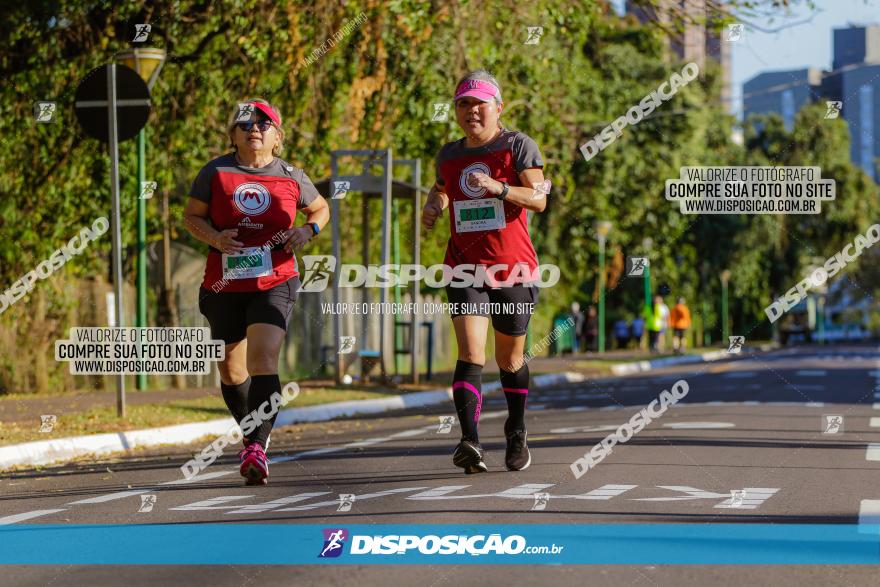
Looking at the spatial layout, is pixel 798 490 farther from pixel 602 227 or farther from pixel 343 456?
pixel 602 227

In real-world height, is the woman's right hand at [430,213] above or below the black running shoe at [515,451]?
above

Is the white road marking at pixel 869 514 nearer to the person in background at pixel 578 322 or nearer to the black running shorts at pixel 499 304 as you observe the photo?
the black running shorts at pixel 499 304

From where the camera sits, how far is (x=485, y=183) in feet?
25.8

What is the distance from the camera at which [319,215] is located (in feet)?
28.4

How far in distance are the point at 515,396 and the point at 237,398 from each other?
5.37 feet

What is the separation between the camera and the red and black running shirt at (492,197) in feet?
26.9

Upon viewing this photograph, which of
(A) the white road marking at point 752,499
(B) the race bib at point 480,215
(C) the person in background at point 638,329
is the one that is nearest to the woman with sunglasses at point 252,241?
(B) the race bib at point 480,215

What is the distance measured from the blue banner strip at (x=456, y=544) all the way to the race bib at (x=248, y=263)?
204cm

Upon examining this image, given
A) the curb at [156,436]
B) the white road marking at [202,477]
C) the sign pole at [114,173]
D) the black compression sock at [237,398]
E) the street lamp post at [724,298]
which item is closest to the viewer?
the black compression sock at [237,398]

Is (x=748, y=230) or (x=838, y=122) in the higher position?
(x=838, y=122)

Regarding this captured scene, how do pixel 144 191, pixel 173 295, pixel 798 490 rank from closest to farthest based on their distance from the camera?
pixel 798 490 → pixel 144 191 → pixel 173 295

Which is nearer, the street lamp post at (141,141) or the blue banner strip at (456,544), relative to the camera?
the blue banner strip at (456,544)

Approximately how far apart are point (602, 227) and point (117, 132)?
25.9m

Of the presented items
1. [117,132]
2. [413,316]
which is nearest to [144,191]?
[117,132]
